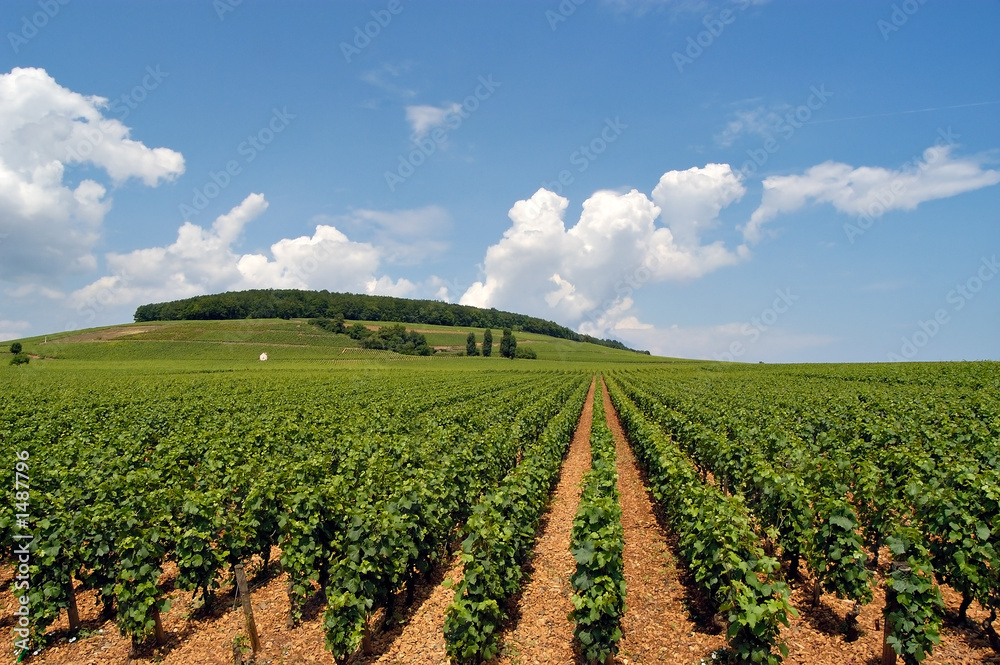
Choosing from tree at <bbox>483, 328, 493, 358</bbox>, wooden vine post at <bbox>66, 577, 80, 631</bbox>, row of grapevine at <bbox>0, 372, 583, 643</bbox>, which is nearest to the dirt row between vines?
row of grapevine at <bbox>0, 372, 583, 643</bbox>

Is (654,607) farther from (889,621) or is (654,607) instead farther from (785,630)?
(889,621)

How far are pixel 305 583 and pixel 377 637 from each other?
146 cm

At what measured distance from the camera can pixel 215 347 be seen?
100m

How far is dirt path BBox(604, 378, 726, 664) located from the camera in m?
7.16

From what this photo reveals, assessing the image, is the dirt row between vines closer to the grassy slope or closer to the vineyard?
the vineyard

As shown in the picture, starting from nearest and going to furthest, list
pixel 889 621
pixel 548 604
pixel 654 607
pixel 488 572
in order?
pixel 889 621 < pixel 488 572 < pixel 654 607 < pixel 548 604

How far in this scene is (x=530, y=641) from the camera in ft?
24.8

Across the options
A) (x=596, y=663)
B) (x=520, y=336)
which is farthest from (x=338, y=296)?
(x=596, y=663)

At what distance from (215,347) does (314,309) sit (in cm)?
4060

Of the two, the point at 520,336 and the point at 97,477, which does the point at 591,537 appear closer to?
the point at 97,477

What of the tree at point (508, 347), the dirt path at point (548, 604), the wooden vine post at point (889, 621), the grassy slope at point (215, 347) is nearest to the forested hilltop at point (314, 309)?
the grassy slope at point (215, 347)

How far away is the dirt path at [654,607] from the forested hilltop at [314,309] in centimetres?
13072

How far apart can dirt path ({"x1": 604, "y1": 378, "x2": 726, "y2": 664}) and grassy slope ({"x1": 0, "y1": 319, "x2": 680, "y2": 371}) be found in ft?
268

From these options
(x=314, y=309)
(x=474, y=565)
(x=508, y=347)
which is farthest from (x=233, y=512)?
(x=314, y=309)
